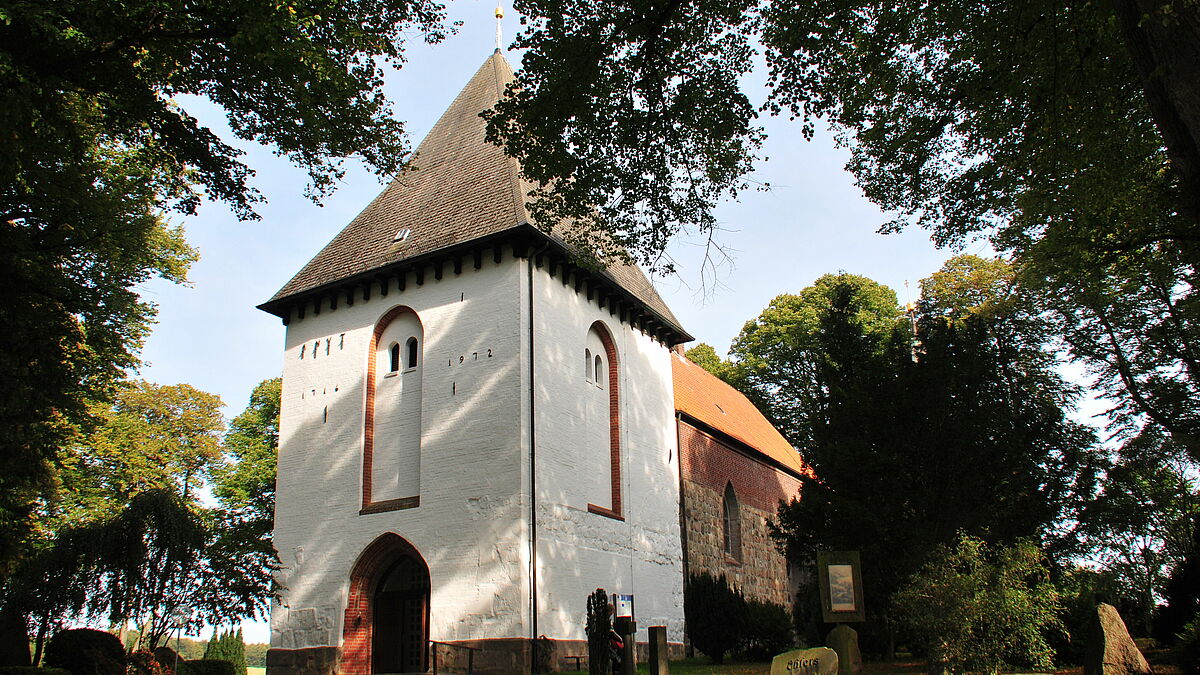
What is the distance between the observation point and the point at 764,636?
1730cm

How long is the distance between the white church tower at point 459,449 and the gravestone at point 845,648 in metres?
5.69

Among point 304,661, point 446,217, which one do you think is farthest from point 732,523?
point 304,661

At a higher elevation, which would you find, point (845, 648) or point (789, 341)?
point (789, 341)

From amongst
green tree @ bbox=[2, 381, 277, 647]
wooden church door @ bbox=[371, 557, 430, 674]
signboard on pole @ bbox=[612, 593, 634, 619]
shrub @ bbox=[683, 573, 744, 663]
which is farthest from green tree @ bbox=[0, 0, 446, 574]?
shrub @ bbox=[683, 573, 744, 663]

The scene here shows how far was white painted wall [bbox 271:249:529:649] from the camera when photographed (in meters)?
14.7

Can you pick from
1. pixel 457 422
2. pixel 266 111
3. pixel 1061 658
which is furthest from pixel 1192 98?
pixel 457 422

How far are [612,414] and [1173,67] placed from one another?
44.9 ft

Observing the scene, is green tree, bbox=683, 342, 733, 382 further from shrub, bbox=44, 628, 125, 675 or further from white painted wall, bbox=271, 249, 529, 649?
shrub, bbox=44, 628, 125, 675

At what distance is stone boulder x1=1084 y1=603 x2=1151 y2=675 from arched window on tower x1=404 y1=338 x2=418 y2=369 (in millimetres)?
12302

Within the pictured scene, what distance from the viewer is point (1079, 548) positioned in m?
18.1

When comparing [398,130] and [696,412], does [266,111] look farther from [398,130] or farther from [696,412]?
[696,412]

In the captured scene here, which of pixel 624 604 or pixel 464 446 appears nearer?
pixel 464 446

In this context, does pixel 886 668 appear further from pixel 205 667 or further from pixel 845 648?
pixel 205 667

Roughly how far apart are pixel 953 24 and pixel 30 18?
351 inches
